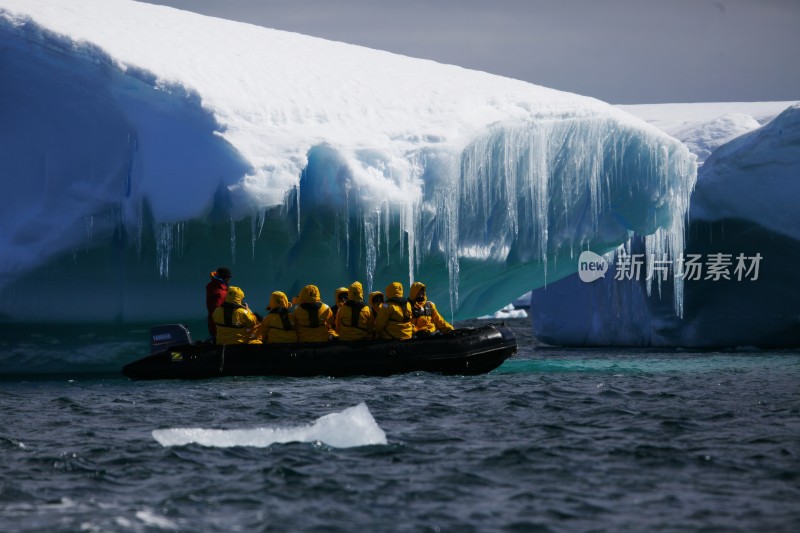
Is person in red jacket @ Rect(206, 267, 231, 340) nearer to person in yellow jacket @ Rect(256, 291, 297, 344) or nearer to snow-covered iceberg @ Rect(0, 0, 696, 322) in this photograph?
person in yellow jacket @ Rect(256, 291, 297, 344)

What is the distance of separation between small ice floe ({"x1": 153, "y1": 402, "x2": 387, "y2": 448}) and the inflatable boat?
5060mm

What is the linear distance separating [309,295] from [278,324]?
0.60 metres

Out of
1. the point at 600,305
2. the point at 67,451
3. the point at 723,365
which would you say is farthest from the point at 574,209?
the point at 67,451

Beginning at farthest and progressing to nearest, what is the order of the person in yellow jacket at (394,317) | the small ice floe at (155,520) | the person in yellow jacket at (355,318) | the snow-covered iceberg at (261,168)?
1. the snow-covered iceberg at (261,168)
2. the person in yellow jacket at (355,318)
3. the person in yellow jacket at (394,317)
4. the small ice floe at (155,520)

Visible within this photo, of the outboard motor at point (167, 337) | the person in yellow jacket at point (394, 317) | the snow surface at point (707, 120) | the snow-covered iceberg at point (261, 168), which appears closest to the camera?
the outboard motor at point (167, 337)

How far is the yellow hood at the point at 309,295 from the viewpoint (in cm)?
1688

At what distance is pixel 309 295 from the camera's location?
16.9m

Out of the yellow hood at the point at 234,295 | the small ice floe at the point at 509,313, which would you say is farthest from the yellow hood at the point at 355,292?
the small ice floe at the point at 509,313

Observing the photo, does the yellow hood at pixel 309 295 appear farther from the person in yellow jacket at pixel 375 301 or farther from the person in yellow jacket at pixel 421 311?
the person in yellow jacket at pixel 421 311

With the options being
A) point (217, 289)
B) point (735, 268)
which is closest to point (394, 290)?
point (217, 289)

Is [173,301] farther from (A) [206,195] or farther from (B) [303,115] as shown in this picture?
(B) [303,115]

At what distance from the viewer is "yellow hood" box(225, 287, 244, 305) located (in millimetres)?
16609

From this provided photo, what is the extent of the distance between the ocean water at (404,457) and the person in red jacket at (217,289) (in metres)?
1.26

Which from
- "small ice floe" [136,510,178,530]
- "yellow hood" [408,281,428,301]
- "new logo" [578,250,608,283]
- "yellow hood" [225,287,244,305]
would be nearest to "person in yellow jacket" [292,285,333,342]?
"yellow hood" [225,287,244,305]
